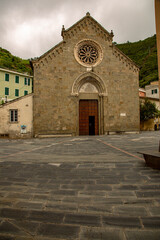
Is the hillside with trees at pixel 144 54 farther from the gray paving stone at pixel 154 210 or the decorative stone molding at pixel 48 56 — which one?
the gray paving stone at pixel 154 210

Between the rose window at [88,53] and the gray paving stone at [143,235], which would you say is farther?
the rose window at [88,53]

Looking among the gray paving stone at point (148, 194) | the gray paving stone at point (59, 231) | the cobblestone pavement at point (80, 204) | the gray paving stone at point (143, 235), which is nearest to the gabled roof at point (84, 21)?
the cobblestone pavement at point (80, 204)

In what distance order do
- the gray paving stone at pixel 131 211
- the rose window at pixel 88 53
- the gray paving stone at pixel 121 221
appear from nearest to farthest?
1. the gray paving stone at pixel 121 221
2. the gray paving stone at pixel 131 211
3. the rose window at pixel 88 53

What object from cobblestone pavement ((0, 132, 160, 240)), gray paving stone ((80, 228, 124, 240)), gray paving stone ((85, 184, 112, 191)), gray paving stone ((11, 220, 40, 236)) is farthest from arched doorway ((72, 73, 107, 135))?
gray paving stone ((80, 228, 124, 240))

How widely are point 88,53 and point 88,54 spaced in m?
0.12

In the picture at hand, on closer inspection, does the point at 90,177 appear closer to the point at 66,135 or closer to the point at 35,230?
the point at 35,230

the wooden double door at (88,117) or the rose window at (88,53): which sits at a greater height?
the rose window at (88,53)

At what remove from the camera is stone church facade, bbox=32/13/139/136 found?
53.0ft

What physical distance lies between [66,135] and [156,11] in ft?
44.1

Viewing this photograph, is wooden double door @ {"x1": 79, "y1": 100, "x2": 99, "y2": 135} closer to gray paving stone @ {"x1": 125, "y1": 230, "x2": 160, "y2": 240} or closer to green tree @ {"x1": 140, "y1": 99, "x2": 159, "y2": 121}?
green tree @ {"x1": 140, "y1": 99, "x2": 159, "y2": 121}

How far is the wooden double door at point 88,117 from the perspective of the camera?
17.4m

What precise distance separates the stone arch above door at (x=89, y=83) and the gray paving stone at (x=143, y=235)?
51.5 feet

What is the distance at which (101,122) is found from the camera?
1736 centimetres

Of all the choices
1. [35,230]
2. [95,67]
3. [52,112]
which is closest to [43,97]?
[52,112]
